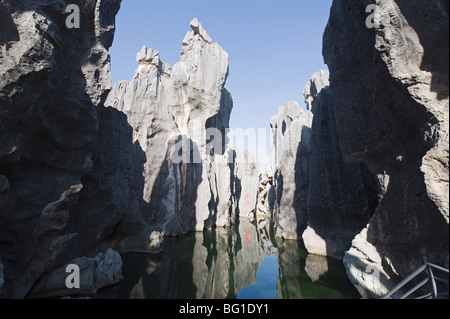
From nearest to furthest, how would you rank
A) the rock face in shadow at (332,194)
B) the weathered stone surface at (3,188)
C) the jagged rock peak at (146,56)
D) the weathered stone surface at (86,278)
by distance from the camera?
1. the weathered stone surface at (3,188)
2. the weathered stone surface at (86,278)
3. the rock face in shadow at (332,194)
4. the jagged rock peak at (146,56)

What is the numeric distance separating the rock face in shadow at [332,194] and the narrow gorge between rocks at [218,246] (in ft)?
A: 0.23

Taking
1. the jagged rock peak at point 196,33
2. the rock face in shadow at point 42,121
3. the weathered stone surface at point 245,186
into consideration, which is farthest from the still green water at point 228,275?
the weathered stone surface at point 245,186

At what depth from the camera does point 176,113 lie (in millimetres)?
26578

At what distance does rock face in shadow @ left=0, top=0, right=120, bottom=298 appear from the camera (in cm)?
617

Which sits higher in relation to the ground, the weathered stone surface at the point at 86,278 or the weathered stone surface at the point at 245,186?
the weathered stone surface at the point at 245,186

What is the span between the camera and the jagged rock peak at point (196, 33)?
27297 millimetres

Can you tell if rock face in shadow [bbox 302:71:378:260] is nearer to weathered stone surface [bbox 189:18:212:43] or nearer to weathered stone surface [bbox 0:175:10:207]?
weathered stone surface [bbox 0:175:10:207]

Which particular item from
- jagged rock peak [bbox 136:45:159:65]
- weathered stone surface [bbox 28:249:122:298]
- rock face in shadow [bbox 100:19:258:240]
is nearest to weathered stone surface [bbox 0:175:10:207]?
weathered stone surface [bbox 28:249:122:298]

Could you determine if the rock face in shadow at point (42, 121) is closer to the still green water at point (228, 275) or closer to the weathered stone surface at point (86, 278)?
the weathered stone surface at point (86, 278)

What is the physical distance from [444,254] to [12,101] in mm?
10071

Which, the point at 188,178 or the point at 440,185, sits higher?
the point at 188,178

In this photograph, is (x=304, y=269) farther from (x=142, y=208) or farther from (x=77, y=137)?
(x=142, y=208)
